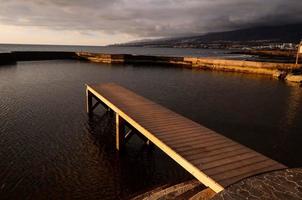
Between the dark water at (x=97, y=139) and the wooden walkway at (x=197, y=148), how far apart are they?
197 centimetres

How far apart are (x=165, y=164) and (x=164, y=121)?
205 cm

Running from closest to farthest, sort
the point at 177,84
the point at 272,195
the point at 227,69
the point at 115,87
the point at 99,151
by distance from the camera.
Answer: the point at 272,195
the point at 99,151
the point at 115,87
the point at 177,84
the point at 227,69

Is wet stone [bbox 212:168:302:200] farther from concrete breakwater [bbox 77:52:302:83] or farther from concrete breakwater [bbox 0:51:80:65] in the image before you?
concrete breakwater [bbox 0:51:80:65]

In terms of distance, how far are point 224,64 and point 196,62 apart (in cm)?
685

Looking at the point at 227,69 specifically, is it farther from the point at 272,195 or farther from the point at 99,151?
the point at 272,195

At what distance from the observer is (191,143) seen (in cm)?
804

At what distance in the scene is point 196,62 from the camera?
51656mm

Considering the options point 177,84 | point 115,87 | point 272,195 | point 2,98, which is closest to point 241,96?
point 177,84

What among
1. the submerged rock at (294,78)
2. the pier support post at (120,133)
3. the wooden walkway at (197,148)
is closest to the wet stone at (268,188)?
the wooden walkway at (197,148)

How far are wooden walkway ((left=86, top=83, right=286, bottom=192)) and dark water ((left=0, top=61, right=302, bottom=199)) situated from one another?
197 cm

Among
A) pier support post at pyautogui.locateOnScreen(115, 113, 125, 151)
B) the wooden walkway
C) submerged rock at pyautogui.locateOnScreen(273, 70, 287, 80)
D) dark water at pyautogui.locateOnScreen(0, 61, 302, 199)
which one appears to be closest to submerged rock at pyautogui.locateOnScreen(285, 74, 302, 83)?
submerged rock at pyautogui.locateOnScreen(273, 70, 287, 80)

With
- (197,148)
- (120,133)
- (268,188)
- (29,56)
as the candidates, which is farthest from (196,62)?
(268,188)

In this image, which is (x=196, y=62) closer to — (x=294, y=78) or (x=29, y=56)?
(x=294, y=78)

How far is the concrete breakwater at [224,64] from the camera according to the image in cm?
3737
